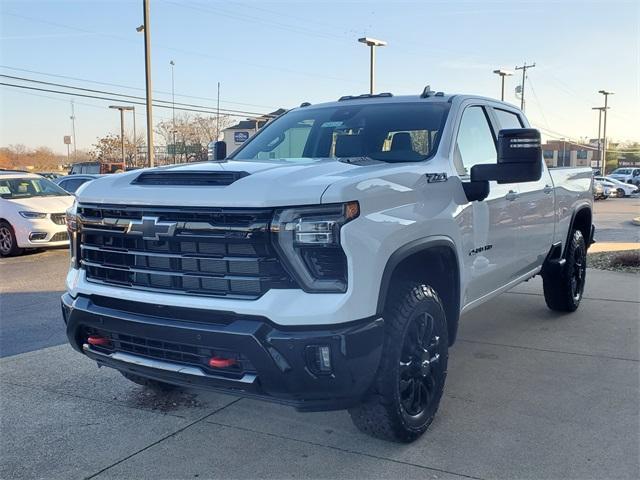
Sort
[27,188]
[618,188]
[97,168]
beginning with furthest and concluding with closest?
[618,188], [97,168], [27,188]

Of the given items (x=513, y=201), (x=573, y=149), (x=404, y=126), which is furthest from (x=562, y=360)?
(x=573, y=149)

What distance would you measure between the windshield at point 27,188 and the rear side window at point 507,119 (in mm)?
9831

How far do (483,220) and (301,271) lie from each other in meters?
1.90

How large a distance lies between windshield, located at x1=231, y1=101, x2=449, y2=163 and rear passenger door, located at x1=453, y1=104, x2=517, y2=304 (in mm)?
243

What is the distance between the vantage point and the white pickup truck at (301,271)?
286 centimetres

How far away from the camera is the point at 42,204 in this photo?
38.5ft

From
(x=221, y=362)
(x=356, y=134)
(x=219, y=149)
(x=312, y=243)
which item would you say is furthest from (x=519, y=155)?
(x=219, y=149)

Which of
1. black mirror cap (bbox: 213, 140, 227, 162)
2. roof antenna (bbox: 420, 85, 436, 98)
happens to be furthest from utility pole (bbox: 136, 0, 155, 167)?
roof antenna (bbox: 420, 85, 436, 98)

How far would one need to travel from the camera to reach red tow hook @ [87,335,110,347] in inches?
135

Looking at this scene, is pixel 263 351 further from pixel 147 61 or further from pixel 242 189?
pixel 147 61

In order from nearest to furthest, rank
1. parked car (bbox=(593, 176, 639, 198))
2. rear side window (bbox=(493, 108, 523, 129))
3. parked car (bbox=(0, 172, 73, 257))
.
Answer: rear side window (bbox=(493, 108, 523, 129))
parked car (bbox=(0, 172, 73, 257))
parked car (bbox=(593, 176, 639, 198))

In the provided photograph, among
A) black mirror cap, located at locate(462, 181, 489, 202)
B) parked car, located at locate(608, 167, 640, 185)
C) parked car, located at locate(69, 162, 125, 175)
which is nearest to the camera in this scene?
black mirror cap, located at locate(462, 181, 489, 202)

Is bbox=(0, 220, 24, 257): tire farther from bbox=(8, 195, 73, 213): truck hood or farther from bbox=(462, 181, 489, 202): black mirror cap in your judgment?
bbox=(462, 181, 489, 202): black mirror cap

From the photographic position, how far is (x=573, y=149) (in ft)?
287
